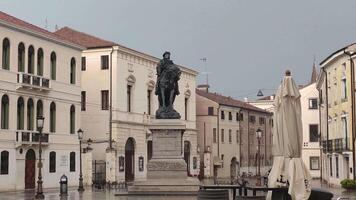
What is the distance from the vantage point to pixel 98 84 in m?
62.0

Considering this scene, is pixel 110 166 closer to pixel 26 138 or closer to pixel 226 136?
pixel 26 138

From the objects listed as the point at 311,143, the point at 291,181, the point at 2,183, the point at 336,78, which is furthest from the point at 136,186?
the point at 311,143

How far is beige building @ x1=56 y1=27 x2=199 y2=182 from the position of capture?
6050 cm

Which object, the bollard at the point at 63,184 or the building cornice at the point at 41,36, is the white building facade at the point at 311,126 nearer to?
the building cornice at the point at 41,36

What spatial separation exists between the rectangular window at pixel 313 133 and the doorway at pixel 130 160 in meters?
23.9

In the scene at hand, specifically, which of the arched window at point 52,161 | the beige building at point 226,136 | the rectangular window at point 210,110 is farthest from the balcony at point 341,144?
the rectangular window at point 210,110

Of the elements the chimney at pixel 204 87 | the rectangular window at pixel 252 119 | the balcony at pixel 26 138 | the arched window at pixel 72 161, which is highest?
the chimney at pixel 204 87

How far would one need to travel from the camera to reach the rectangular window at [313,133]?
7788cm

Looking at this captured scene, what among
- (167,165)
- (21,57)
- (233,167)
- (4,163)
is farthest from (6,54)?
(233,167)

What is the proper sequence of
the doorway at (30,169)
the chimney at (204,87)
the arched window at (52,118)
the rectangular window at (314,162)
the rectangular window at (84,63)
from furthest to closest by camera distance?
the chimney at (204,87) < the rectangular window at (314,162) < the rectangular window at (84,63) < the arched window at (52,118) < the doorway at (30,169)

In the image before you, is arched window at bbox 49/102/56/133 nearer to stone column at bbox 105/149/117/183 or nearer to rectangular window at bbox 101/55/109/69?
stone column at bbox 105/149/117/183

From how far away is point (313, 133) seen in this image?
257 feet

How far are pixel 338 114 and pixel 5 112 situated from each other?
26.0 metres

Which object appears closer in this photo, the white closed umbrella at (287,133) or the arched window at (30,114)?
the white closed umbrella at (287,133)
